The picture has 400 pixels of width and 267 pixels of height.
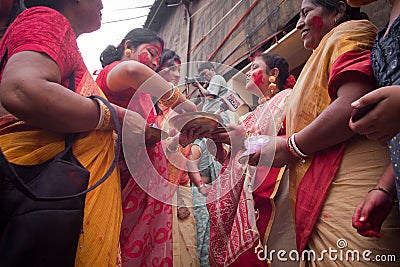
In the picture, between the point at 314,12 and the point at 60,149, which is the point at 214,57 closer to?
the point at 314,12

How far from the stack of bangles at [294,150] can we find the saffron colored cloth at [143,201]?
592 millimetres

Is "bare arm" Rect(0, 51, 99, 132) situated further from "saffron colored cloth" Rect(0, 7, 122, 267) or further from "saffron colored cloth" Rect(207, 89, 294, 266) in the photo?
"saffron colored cloth" Rect(207, 89, 294, 266)

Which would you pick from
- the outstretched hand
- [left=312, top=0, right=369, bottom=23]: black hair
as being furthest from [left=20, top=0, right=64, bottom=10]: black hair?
the outstretched hand

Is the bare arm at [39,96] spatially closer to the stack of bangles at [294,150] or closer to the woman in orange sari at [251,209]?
the woman in orange sari at [251,209]

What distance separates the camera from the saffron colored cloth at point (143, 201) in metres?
1.28

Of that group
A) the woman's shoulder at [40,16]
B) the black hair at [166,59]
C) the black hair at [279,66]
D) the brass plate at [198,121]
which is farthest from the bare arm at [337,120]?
the black hair at [166,59]

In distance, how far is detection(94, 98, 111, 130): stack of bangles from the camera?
1.07 m

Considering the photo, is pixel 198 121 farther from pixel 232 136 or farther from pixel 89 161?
pixel 89 161

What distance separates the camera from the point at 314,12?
1.49 m

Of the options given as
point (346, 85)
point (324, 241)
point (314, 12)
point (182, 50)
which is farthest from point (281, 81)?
point (182, 50)

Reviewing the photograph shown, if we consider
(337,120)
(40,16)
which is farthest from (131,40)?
(337,120)

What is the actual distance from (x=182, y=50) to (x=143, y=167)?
6.81 m

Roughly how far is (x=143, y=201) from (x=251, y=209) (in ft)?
1.73

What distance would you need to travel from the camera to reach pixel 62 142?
1031 mm
